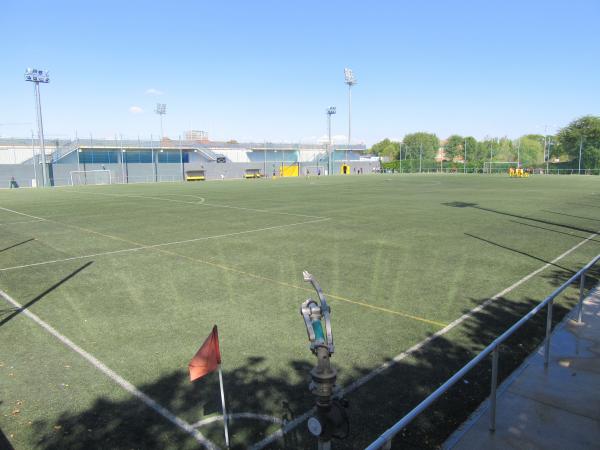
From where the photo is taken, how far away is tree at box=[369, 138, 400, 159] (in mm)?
174750

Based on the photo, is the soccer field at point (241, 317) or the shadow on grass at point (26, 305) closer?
the soccer field at point (241, 317)

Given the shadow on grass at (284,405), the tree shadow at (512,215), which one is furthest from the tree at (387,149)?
the shadow on grass at (284,405)

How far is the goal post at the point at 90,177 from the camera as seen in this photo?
68350mm

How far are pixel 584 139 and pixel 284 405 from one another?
11814 centimetres

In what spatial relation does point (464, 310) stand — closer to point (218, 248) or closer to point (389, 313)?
point (389, 313)

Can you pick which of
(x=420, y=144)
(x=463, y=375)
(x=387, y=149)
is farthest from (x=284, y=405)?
(x=387, y=149)

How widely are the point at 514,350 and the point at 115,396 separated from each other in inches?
235

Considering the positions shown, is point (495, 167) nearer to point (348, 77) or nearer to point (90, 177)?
point (348, 77)

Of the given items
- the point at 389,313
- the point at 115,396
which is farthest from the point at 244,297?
the point at 115,396

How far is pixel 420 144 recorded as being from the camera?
16300 cm

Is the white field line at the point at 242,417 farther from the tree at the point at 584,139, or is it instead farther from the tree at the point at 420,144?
the tree at the point at 420,144

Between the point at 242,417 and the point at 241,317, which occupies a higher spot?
the point at 241,317

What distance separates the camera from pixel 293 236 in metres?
18.1

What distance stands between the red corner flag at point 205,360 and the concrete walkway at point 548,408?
2637 mm
